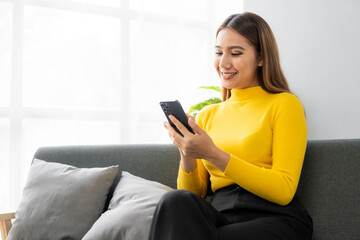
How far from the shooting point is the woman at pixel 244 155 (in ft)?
3.47

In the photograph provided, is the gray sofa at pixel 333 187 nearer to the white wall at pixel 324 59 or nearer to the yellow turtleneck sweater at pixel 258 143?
the yellow turtleneck sweater at pixel 258 143

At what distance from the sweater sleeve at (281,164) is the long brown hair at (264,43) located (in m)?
0.14

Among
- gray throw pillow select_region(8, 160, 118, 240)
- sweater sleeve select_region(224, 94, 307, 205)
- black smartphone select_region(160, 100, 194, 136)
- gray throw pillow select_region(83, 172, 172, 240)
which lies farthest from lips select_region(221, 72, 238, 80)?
gray throw pillow select_region(8, 160, 118, 240)

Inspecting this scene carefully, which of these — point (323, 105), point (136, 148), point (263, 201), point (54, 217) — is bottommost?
point (54, 217)

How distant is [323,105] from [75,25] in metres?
2.19

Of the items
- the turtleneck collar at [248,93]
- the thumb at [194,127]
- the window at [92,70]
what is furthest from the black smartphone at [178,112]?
the window at [92,70]

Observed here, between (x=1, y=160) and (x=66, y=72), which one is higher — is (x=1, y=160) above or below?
below

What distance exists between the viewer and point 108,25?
3430 mm

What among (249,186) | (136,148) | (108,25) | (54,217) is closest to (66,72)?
(108,25)

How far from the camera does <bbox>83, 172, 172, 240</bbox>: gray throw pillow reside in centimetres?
156

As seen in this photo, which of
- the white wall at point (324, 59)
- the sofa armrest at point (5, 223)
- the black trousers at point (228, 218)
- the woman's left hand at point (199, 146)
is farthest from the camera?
the white wall at point (324, 59)

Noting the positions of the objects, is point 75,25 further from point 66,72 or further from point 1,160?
point 1,160

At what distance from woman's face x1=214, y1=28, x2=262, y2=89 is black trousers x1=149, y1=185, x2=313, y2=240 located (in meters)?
0.48

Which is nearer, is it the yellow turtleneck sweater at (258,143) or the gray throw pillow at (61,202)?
the yellow turtleneck sweater at (258,143)
